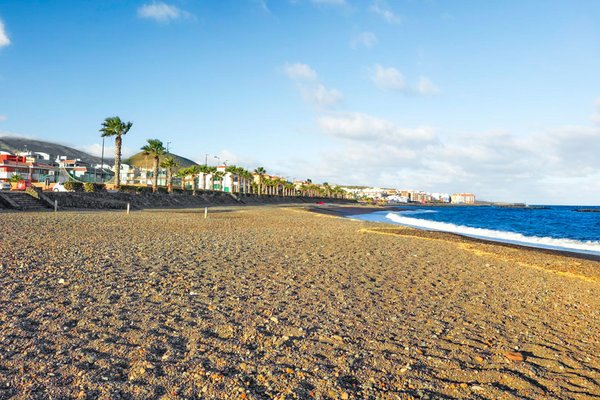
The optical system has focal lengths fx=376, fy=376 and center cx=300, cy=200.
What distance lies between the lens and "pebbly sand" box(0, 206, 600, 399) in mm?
4223

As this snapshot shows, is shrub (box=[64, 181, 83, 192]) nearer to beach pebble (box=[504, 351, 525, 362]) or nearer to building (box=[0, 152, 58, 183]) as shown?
building (box=[0, 152, 58, 183])

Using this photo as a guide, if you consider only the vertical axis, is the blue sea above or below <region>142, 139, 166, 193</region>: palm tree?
below

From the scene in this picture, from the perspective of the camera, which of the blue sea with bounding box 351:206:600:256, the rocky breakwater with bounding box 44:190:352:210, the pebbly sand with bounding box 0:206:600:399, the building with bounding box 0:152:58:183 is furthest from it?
the building with bounding box 0:152:58:183

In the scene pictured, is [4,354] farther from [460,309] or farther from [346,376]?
[460,309]

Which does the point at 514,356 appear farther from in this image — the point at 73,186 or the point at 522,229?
the point at 73,186

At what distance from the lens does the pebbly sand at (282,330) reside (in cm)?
422

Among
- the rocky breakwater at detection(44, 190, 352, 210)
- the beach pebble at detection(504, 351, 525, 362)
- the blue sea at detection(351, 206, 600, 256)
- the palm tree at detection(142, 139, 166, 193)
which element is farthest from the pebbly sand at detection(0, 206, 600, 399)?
the palm tree at detection(142, 139, 166, 193)

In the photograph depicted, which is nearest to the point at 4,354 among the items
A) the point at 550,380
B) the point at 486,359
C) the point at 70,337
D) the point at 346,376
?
the point at 70,337

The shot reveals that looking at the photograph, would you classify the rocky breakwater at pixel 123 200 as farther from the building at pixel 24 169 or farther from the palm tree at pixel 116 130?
the building at pixel 24 169

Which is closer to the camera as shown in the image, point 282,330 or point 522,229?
point 282,330

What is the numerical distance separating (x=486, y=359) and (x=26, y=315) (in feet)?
A: 22.9

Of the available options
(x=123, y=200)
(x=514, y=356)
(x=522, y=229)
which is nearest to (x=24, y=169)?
(x=123, y=200)

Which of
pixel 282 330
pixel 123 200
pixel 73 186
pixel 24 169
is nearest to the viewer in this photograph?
pixel 282 330

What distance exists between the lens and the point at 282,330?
19.2ft
